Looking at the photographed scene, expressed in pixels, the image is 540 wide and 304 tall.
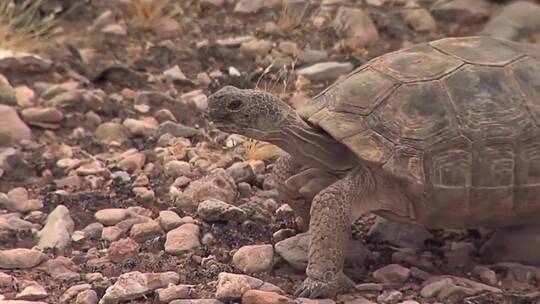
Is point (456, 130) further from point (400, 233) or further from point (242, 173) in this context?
point (242, 173)

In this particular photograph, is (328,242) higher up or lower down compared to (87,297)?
higher up

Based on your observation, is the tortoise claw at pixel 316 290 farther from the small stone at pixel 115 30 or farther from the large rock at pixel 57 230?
the small stone at pixel 115 30

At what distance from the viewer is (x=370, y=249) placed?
403cm

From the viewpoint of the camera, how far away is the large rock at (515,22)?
22.3ft

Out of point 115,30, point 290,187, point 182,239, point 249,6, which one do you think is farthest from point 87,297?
point 249,6

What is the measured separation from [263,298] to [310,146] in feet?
2.29

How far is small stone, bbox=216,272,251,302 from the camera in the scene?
344 cm

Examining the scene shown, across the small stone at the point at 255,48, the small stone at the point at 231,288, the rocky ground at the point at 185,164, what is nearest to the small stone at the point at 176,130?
the rocky ground at the point at 185,164

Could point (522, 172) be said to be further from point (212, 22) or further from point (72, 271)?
point (212, 22)

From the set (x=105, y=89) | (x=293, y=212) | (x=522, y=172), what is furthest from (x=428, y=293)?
(x=105, y=89)

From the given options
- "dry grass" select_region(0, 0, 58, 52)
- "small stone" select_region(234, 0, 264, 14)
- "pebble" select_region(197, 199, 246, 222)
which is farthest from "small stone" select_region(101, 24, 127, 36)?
"pebble" select_region(197, 199, 246, 222)

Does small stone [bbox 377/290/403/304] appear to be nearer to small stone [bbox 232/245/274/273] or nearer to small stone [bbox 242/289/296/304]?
small stone [bbox 242/289/296/304]

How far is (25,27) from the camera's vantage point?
6441 millimetres

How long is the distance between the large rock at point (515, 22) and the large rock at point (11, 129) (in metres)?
3.43
